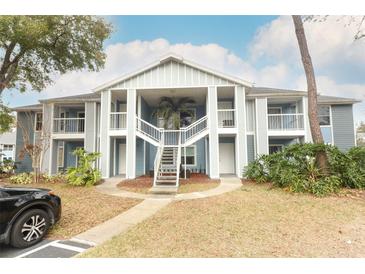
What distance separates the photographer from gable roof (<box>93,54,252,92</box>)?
12633 mm

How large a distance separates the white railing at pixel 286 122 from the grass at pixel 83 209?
1127 cm

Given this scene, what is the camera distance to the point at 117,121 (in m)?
13.9

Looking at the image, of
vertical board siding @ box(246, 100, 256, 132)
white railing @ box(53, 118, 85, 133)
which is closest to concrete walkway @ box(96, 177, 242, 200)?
vertical board siding @ box(246, 100, 256, 132)

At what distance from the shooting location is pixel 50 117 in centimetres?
1502

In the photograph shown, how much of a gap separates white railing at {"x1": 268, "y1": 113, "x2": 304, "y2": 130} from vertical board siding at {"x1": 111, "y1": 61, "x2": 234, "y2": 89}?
4489 millimetres

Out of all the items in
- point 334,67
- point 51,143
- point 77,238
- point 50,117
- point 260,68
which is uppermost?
point 260,68

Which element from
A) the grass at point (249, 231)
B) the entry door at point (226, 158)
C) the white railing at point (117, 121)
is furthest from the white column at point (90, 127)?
the grass at point (249, 231)

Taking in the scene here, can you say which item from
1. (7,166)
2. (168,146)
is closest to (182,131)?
(168,146)

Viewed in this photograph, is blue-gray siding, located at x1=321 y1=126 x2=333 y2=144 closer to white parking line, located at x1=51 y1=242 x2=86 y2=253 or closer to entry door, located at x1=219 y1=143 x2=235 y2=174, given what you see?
entry door, located at x1=219 y1=143 x2=235 y2=174

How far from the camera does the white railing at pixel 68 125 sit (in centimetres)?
1526

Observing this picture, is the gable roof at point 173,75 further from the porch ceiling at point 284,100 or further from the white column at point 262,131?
the porch ceiling at point 284,100
